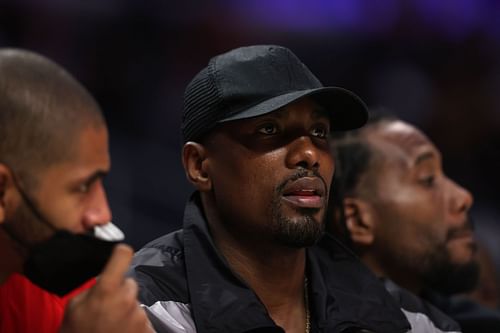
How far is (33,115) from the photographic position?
1.60 metres

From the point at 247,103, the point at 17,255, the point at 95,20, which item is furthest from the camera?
the point at 95,20

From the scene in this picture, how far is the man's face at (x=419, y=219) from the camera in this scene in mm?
2811

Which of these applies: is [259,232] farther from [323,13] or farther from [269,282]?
[323,13]

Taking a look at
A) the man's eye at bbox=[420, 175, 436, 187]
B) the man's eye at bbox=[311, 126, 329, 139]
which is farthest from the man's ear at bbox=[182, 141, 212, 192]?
the man's eye at bbox=[420, 175, 436, 187]

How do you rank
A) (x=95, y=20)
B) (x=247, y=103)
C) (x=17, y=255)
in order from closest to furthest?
(x=17, y=255) → (x=247, y=103) → (x=95, y=20)

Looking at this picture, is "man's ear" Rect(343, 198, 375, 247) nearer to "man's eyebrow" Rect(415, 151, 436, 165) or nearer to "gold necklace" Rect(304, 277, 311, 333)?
"man's eyebrow" Rect(415, 151, 436, 165)

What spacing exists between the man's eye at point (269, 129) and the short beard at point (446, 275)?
0.88m

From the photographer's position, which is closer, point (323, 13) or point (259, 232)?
point (259, 232)

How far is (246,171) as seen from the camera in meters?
2.17

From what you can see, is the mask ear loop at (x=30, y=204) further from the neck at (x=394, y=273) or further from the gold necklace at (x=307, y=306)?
the neck at (x=394, y=273)

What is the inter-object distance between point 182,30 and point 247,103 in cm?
312

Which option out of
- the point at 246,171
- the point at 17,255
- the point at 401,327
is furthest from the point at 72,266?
the point at 401,327

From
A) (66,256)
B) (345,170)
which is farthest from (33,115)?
(345,170)

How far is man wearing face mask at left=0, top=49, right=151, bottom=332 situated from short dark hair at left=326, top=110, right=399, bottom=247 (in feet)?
3.98
